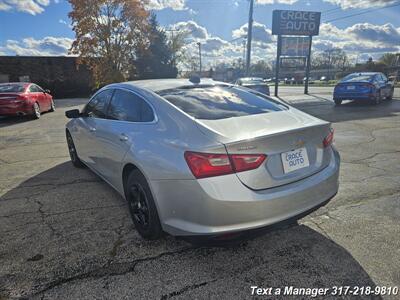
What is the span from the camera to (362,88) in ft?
43.4

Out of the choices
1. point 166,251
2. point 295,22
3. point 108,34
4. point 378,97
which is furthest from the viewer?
point 108,34

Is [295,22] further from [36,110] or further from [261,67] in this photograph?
[261,67]

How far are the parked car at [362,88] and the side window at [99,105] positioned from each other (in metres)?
12.3

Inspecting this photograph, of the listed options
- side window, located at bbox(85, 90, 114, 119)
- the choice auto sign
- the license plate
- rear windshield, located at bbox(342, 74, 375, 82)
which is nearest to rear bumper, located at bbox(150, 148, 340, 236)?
the license plate

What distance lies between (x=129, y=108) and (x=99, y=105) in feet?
3.42

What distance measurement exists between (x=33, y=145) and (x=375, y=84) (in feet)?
43.9

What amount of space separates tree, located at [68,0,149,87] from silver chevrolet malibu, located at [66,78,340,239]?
2324cm

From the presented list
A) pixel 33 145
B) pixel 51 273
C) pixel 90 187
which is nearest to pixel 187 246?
pixel 51 273

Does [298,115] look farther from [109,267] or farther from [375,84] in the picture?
[375,84]

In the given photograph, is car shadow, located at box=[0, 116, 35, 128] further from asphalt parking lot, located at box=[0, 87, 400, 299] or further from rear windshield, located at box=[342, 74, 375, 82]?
rear windshield, located at box=[342, 74, 375, 82]

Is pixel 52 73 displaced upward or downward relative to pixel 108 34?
downward

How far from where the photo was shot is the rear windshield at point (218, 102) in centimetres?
281

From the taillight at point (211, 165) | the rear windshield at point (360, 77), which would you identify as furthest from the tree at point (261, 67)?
the taillight at point (211, 165)

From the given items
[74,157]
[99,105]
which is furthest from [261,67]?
[99,105]
